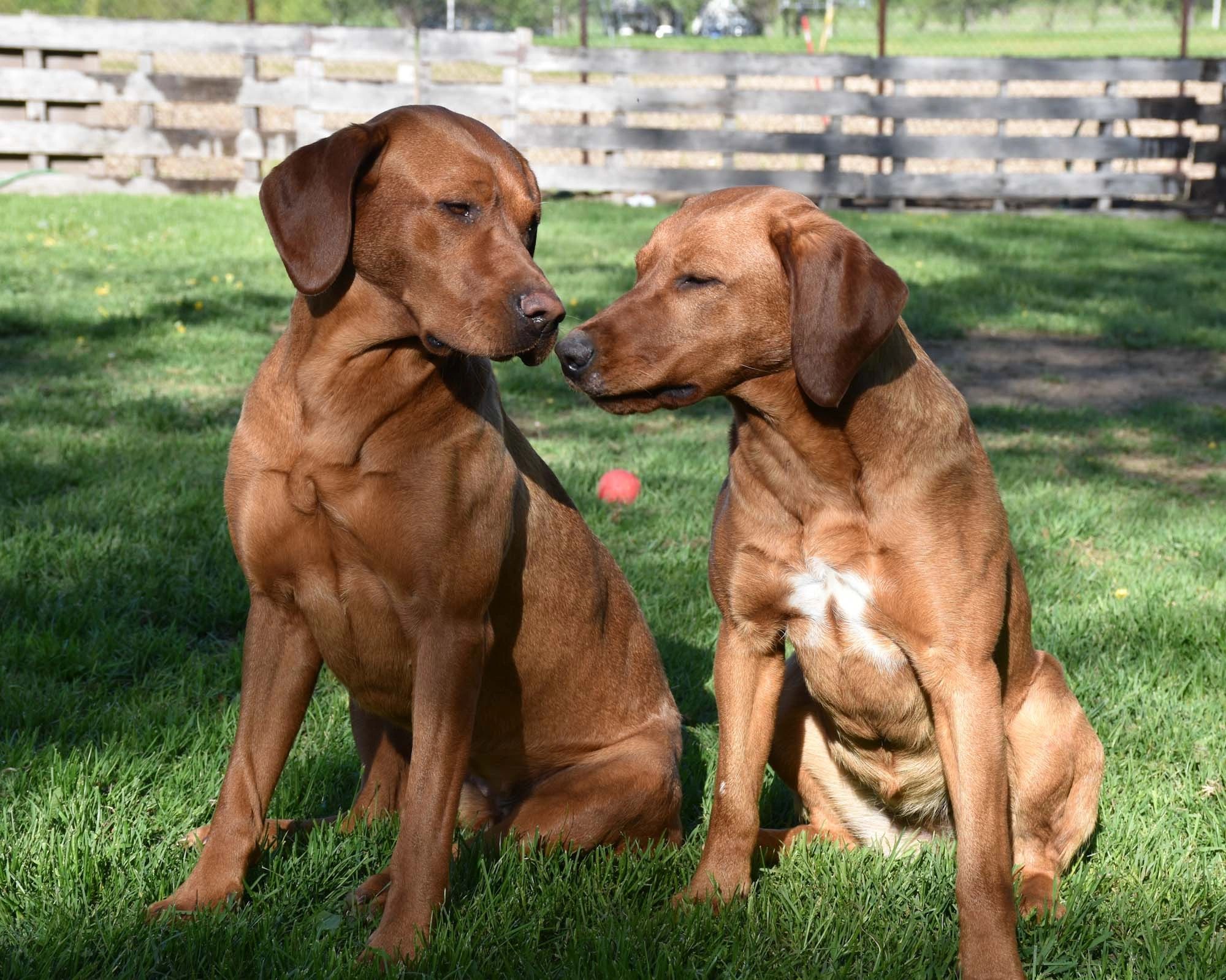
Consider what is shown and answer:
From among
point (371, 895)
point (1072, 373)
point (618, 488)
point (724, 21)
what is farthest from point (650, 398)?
point (724, 21)

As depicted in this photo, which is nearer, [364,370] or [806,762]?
[364,370]

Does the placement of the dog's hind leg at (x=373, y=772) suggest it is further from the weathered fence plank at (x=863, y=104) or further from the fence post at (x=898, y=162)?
the fence post at (x=898, y=162)

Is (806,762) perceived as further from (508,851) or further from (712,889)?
(508,851)

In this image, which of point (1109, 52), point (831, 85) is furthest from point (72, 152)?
point (1109, 52)

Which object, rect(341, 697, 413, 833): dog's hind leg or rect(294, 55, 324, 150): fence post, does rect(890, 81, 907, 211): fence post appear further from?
rect(341, 697, 413, 833): dog's hind leg

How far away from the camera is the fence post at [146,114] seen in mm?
15703

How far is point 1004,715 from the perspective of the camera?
131 inches

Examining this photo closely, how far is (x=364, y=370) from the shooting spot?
3.03m

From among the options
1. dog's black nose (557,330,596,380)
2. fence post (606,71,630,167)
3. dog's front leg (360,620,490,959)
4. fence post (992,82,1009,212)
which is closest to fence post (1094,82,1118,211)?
fence post (992,82,1009,212)

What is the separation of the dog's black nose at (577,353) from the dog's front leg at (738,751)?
71 centimetres

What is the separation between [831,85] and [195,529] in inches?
547

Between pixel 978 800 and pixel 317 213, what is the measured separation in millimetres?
1944

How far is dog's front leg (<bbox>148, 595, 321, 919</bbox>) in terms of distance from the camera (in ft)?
10.1

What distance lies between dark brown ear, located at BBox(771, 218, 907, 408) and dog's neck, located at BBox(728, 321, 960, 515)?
131 mm
